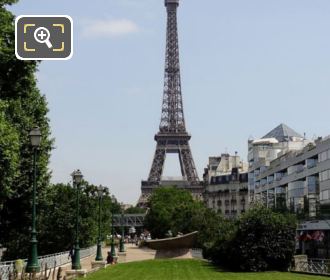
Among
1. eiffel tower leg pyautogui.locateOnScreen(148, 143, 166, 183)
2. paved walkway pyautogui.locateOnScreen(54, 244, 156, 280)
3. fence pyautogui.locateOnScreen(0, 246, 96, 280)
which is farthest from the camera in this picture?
eiffel tower leg pyautogui.locateOnScreen(148, 143, 166, 183)

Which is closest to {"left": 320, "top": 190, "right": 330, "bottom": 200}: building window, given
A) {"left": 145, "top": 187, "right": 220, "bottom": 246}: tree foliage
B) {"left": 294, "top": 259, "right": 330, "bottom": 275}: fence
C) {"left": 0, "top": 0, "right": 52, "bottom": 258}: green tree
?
{"left": 145, "top": 187, "right": 220, "bottom": 246}: tree foliage

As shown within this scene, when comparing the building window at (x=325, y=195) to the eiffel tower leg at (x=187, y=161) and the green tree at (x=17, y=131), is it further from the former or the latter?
the eiffel tower leg at (x=187, y=161)

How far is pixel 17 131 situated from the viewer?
4116 cm

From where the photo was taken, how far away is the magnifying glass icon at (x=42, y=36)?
44.7 ft

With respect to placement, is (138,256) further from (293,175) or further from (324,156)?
(293,175)

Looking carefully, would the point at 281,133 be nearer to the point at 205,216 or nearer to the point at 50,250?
the point at 205,216

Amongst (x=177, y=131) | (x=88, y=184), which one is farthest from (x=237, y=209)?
(x=88, y=184)

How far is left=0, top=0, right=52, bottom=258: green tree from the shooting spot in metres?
30.8

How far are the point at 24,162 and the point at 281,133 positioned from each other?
123185mm

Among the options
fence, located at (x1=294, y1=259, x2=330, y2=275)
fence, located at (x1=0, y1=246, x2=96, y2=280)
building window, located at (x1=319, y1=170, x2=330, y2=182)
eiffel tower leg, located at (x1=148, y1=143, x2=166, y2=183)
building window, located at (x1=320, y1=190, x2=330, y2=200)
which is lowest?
fence, located at (x1=294, y1=259, x2=330, y2=275)

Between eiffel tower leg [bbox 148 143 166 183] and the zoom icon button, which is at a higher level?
eiffel tower leg [bbox 148 143 166 183]

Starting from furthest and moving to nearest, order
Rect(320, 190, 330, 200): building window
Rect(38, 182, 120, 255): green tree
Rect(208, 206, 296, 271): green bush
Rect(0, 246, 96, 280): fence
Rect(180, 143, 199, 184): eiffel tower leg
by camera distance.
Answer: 1. Rect(180, 143, 199, 184): eiffel tower leg
2. Rect(320, 190, 330, 200): building window
3. Rect(38, 182, 120, 255): green tree
4. Rect(208, 206, 296, 271): green bush
5. Rect(0, 246, 96, 280): fence

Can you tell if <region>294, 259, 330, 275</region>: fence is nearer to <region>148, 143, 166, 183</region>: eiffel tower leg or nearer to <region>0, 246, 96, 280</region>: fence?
<region>0, 246, 96, 280</region>: fence

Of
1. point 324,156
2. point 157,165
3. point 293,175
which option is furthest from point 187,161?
point 324,156
